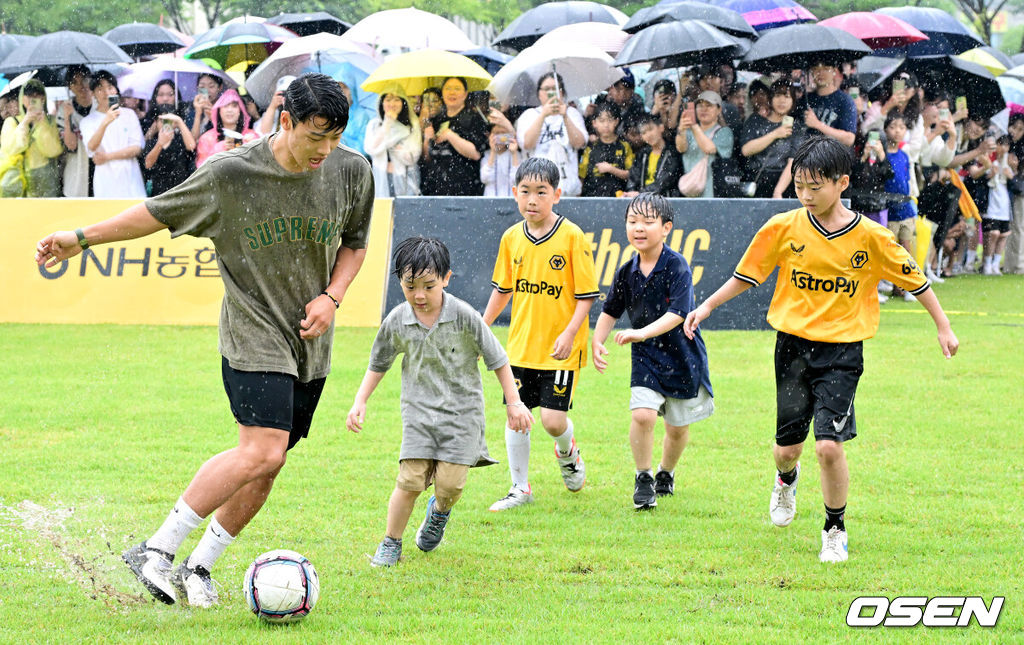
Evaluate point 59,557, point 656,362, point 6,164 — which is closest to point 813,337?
point 656,362

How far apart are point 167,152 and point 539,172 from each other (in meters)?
9.55

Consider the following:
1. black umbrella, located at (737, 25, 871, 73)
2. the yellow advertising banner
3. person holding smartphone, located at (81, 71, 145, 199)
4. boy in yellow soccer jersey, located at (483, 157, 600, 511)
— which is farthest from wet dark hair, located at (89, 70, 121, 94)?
boy in yellow soccer jersey, located at (483, 157, 600, 511)

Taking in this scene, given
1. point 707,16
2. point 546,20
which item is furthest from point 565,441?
point 546,20

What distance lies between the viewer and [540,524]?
6457mm

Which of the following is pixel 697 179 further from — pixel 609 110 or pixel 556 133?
pixel 556 133

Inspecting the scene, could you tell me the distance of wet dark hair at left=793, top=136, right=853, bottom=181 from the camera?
226 inches

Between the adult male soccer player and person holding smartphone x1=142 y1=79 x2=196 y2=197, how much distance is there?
10575mm

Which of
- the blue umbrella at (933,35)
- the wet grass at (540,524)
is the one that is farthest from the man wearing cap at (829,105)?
the wet grass at (540,524)

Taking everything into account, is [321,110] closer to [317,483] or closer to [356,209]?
[356,209]

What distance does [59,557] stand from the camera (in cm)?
570

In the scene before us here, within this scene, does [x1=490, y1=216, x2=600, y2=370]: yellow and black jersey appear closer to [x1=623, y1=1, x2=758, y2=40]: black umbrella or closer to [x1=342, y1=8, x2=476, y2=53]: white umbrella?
[x1=623, y1=1, x2=758, y2=40]: black umbrella

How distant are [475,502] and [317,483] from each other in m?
0.95

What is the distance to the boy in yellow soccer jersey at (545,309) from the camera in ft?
22.7

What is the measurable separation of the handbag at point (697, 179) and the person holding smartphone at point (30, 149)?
7718 millimetres
